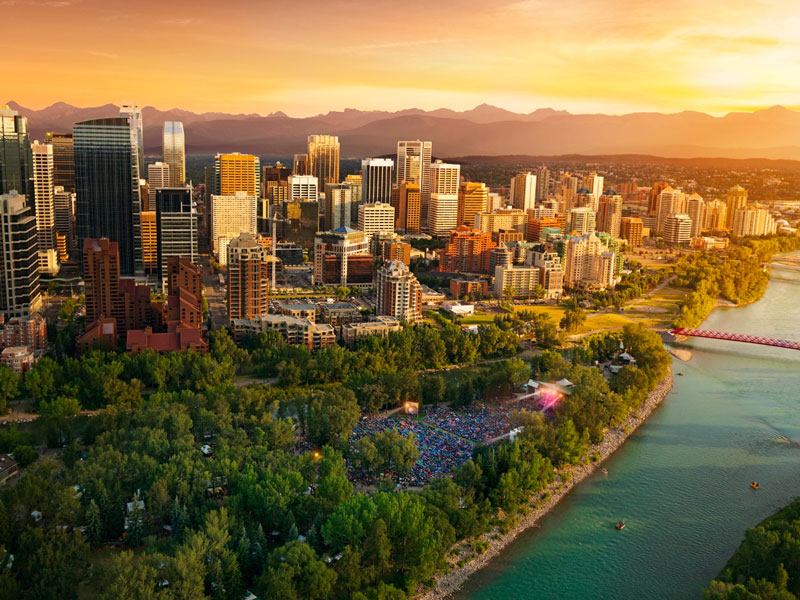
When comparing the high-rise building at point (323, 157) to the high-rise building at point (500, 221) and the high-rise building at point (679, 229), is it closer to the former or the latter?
the high-rise building at point (500, 221)

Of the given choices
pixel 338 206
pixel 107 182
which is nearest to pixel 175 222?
pixel 107 182

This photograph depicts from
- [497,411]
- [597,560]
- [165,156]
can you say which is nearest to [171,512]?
[597,560]

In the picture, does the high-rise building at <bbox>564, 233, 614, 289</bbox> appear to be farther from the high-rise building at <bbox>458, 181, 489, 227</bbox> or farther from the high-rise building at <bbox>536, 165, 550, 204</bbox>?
the high-rise building at <bbox>536, 165, 550, 204</bbox>

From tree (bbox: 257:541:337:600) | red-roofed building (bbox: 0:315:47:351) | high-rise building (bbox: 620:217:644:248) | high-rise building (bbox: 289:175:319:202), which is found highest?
high-rise building (bbox: 289:175:319:202)

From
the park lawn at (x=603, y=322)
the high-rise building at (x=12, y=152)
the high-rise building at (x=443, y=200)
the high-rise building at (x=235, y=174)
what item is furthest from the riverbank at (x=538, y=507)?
the high-rise building at (x=235, y=174)

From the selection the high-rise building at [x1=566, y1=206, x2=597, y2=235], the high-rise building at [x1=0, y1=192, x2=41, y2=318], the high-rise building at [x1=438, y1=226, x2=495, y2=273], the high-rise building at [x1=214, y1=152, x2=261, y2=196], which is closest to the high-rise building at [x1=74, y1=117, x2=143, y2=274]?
the high-rise building at [x1=0, y1=192, x2=41, y2=318]

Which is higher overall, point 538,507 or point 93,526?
point 93,526

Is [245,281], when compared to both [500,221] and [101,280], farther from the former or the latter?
[500,221]
